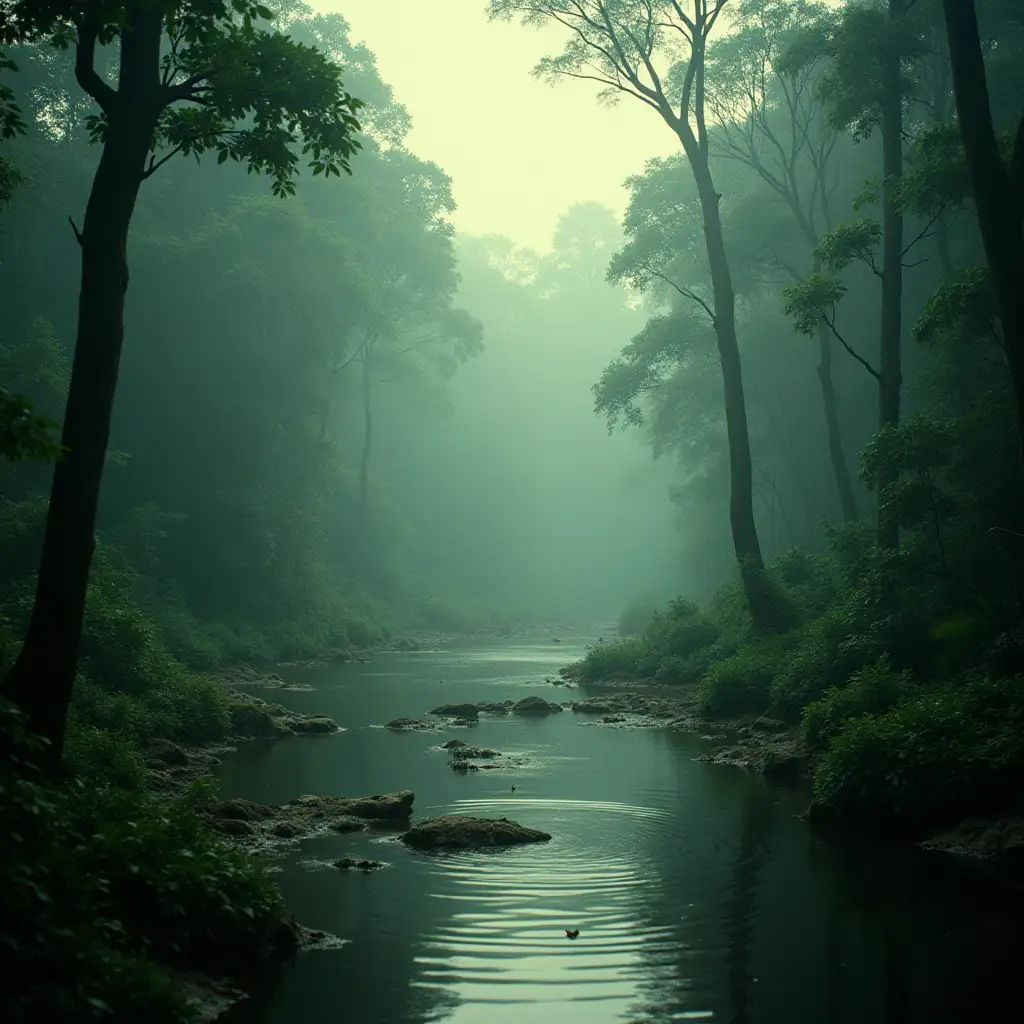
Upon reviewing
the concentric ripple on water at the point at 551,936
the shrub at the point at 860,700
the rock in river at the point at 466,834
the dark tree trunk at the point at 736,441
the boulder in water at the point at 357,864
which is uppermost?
the dark tree trunk at the point at 736,441

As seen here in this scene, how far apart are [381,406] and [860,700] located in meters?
52.8

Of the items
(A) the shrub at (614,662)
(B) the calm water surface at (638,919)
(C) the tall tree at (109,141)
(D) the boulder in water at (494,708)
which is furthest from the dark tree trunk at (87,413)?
(A) the shrub at (614,662)

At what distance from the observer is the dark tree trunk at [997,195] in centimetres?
1034

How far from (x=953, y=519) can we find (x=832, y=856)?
7.03m

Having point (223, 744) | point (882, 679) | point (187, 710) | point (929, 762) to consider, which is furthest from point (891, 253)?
point (187, 710)

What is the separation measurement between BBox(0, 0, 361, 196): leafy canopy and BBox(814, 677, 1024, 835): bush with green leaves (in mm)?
7106

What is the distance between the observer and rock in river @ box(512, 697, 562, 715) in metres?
19.5

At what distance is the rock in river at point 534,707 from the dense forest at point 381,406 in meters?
2.86

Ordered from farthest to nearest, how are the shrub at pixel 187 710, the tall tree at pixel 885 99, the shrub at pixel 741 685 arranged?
the tall tree at pixel 885 99 < the shrub at pixel 741 685 < the shrub at pixel 187 710

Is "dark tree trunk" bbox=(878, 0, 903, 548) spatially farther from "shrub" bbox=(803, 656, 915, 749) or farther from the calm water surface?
the calm water surface

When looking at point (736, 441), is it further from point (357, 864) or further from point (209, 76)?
point (209, 76)

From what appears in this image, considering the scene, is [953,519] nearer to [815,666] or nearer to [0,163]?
[815,666]

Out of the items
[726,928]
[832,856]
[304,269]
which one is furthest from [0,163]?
[304,269]

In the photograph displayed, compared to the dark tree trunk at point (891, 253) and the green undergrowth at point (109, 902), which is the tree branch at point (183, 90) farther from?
the dark tree trunk at point (891, 253)
